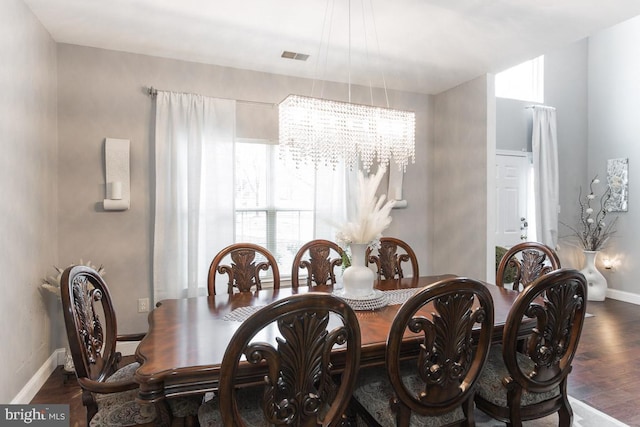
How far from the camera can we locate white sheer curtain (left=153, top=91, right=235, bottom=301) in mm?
3352

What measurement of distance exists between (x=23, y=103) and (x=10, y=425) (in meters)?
1.91

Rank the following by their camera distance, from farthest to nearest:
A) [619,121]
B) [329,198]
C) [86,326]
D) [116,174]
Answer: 1. [619,121]
2. [329,198]
3. [116,174]
4. [86,326]

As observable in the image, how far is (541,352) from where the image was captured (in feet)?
5.20

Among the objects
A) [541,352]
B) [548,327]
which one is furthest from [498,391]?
[548,327]

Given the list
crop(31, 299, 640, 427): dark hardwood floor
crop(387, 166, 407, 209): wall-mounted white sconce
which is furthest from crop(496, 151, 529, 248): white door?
crop(387, 166, 407, 209): wall-mounted white sconce

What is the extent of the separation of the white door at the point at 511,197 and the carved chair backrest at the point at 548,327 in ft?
12.1

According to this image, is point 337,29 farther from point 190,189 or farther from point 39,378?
point 39,378

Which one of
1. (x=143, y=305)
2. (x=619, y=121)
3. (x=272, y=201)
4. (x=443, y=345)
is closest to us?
(x=443, y=345)

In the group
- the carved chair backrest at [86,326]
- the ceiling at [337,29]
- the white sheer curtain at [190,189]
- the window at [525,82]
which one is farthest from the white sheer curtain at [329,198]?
the window at [525,82]

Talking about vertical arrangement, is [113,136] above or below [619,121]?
below

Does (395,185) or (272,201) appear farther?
(395,185)

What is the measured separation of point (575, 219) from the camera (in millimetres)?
5555

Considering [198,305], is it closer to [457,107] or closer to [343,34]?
[343,34]

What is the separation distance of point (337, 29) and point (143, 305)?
2.86 meters
